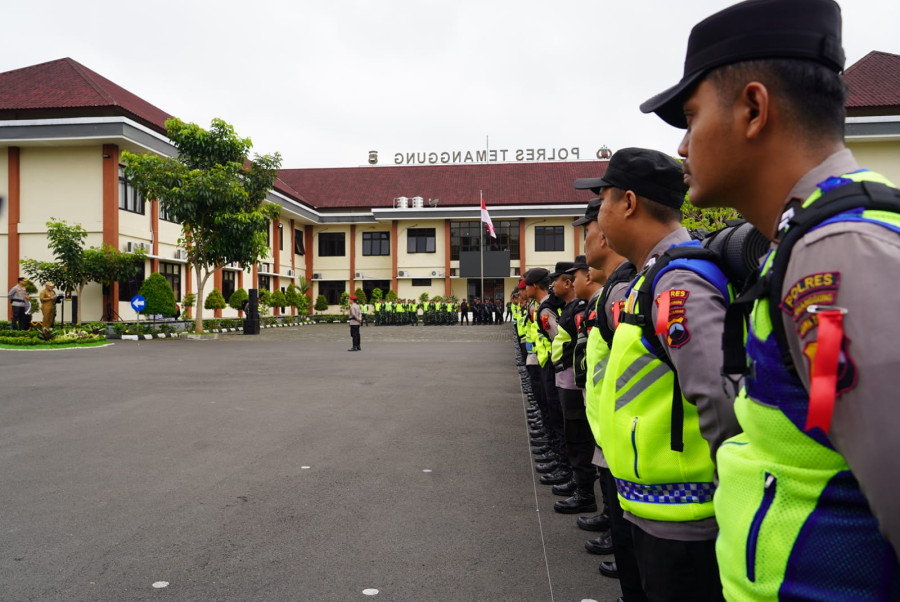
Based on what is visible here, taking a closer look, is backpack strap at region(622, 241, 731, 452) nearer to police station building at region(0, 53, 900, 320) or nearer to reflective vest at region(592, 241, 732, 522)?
reflective vest at region(592, 241, 732, 522)

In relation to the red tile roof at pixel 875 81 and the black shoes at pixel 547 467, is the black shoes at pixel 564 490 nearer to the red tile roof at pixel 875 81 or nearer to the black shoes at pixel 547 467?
the black shoes at pixel 547 467

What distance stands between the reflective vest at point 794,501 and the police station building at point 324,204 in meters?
24.1

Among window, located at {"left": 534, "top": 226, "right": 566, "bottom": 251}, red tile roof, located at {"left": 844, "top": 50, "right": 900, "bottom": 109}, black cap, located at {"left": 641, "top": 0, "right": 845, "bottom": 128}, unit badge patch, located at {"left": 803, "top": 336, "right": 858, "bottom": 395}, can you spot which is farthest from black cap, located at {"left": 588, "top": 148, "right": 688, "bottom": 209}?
window, located at {"left": 534, "top": 226, "right": 566, "bottom": 251}

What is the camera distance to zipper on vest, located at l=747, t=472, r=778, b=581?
0.99 m

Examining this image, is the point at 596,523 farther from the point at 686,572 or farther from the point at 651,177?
the point at 651,177

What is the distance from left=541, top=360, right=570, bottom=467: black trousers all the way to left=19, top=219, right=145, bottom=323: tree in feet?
65.2

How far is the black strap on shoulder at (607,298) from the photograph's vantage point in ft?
7.79

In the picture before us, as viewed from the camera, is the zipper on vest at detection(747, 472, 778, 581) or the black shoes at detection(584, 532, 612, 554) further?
the black shoes at detection(584, 532, 612, 554)

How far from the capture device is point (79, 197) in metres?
23.5

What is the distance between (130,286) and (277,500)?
23114 mm

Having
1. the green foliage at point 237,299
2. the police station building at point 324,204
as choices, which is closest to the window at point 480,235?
the police station building at point 324,204

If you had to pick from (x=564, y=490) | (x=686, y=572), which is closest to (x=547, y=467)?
(x=564, y=490)

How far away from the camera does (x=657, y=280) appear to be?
1730mm

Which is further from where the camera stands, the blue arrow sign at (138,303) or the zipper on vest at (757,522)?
the blue arrow sign at (138,303)
